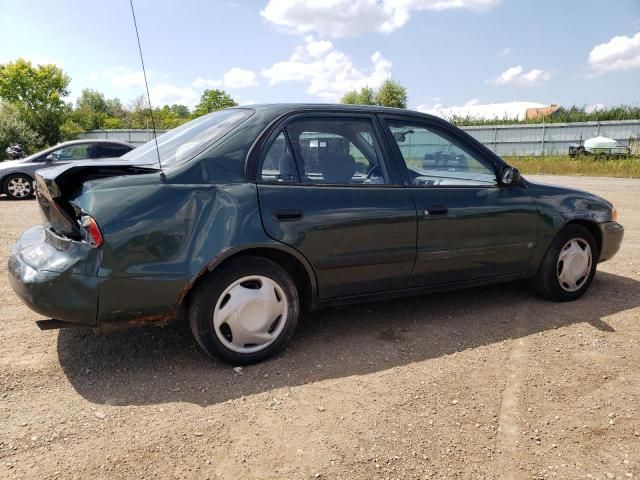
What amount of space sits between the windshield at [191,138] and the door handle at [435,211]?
1.36 metres

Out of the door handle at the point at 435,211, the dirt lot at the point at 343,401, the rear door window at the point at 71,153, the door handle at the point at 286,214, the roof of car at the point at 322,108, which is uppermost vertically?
the roof of car at the point at 322,108

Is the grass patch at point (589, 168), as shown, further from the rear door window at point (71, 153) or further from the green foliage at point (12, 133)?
the green foliage at point (12, 133)

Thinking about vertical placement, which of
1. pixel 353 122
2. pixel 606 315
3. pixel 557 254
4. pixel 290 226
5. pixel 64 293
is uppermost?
pixel 353 122

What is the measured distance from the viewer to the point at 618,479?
206cm

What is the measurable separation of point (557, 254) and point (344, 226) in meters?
2.11

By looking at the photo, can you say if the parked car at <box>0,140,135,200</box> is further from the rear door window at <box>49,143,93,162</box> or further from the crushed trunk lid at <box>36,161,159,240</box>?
the crushed trunk lid at <box>36,161,159,240</box>

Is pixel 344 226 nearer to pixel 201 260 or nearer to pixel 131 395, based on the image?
pixel 201 260

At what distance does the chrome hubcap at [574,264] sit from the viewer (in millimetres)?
4180

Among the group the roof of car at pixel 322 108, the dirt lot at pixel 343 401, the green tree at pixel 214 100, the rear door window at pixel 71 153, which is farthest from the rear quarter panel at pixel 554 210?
the green tree at pixel 214 100

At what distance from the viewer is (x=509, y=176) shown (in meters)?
3.78

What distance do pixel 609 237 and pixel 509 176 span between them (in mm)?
1365

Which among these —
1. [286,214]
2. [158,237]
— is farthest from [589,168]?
[158,237]

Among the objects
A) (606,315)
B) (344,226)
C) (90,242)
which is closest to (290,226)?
(344,226)

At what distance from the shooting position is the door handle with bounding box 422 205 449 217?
3.42m
